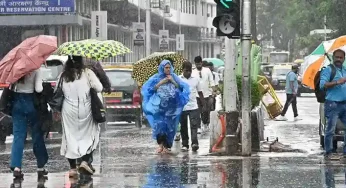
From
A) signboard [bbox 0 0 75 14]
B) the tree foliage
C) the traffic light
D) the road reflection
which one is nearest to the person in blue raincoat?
the traffic light

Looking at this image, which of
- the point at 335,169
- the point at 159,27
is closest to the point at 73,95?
the point at 335,169

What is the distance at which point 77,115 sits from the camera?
12625mm

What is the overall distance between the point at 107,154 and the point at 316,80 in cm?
362

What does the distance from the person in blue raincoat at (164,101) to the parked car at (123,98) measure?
8.52 metres

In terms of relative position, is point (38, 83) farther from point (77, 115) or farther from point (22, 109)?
point (77, 115)

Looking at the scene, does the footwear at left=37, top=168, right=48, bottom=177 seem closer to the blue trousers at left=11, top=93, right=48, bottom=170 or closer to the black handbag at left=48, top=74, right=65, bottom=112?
the blue trousers at left=11, top=93, right=48, bottom=170

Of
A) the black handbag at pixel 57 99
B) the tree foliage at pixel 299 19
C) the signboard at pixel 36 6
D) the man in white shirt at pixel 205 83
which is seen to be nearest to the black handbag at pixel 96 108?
the black handbag at pixel 57 99

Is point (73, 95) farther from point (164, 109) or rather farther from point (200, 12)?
point (200, 12)

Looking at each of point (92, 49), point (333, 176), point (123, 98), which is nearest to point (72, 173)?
point (92, 49)

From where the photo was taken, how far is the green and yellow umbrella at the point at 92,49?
12925 millimetres

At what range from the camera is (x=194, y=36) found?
110 m

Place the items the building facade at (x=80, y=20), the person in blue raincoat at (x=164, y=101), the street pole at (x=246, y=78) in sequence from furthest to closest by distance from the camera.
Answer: the building facade at (x=80, y=20), the person in blue raincoat at (x=164, y=101), the street pole at (x=246, y=78)

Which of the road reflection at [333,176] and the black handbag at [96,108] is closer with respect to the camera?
the road reflection at [333,176]

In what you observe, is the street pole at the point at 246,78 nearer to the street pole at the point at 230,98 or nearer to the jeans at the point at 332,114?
the street pole at the point at 230,98
